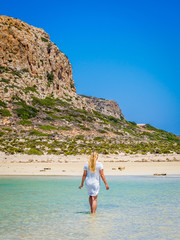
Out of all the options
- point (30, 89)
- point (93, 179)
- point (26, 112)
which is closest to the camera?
point (93, 179)

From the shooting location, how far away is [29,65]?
81.1 metres

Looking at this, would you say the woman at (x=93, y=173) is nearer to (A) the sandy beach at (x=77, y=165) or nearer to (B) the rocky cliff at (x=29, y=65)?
(A) the sandy beach at (x=77, y=165)

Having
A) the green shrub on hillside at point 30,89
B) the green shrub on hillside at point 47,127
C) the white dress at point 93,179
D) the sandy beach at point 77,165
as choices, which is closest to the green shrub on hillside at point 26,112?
the green shrub on hillside at point 47,127

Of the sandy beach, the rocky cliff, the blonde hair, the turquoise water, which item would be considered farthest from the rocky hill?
the blonde hair

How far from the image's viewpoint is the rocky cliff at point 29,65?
72625mm

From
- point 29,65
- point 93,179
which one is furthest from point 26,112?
point 93,179

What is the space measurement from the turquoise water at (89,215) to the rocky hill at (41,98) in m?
32.5

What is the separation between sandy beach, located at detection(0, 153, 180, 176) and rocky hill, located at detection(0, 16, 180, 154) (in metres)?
12.9

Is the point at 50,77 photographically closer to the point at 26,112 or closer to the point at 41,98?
the point at 41,98

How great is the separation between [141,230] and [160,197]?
5.21 metres

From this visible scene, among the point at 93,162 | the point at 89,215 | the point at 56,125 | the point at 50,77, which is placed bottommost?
the point at 89,215

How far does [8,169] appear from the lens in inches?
1028

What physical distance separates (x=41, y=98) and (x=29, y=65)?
10350 millimetres

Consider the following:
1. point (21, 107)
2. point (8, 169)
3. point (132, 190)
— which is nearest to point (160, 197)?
point (132, 190)
